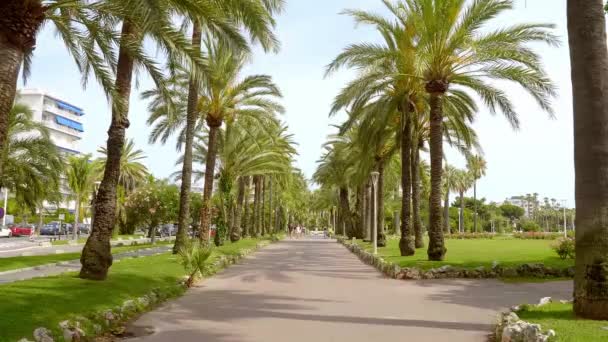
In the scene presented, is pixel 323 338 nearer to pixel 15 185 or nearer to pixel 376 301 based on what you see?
pixel 376 301

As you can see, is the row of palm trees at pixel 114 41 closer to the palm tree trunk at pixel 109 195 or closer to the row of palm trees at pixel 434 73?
the palm tree trunk at pixel 109 195

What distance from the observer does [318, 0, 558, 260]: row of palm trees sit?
55.1 feet

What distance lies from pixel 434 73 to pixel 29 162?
1878 centimetres

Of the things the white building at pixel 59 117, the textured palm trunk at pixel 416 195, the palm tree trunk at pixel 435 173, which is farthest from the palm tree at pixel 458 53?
the white building at pixel 59 117

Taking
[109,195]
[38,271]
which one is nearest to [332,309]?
[109,195]

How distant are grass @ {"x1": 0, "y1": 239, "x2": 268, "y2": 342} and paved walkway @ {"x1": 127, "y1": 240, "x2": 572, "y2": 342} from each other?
730 millimetres

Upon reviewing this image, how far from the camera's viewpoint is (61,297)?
835 cm

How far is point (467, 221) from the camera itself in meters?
101

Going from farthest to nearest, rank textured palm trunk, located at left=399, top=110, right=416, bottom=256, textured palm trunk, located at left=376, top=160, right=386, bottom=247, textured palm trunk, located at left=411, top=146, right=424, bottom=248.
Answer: textured palm trunk, located at left=376, top=160, right=386, bottom=247 < textured palm trunk, located at left=411, top=146, right=424, bottom=248 < textured palm trunk, located at left=399, top=110, right=416, bottom=256

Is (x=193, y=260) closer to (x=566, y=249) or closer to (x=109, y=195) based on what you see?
(x=109, y=195)

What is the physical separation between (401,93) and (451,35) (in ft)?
13.9

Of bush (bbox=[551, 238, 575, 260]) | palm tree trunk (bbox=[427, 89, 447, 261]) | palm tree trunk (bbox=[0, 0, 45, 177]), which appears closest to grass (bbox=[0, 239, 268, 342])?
palm tree trunk (bbox=[0, 0, 45, 177])

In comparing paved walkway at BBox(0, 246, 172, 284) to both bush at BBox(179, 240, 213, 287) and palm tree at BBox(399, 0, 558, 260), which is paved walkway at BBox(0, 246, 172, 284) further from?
palm tree at BBox(399, 0, 558, 260)

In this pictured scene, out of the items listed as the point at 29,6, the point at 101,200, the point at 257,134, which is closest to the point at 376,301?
the point at 101,200
